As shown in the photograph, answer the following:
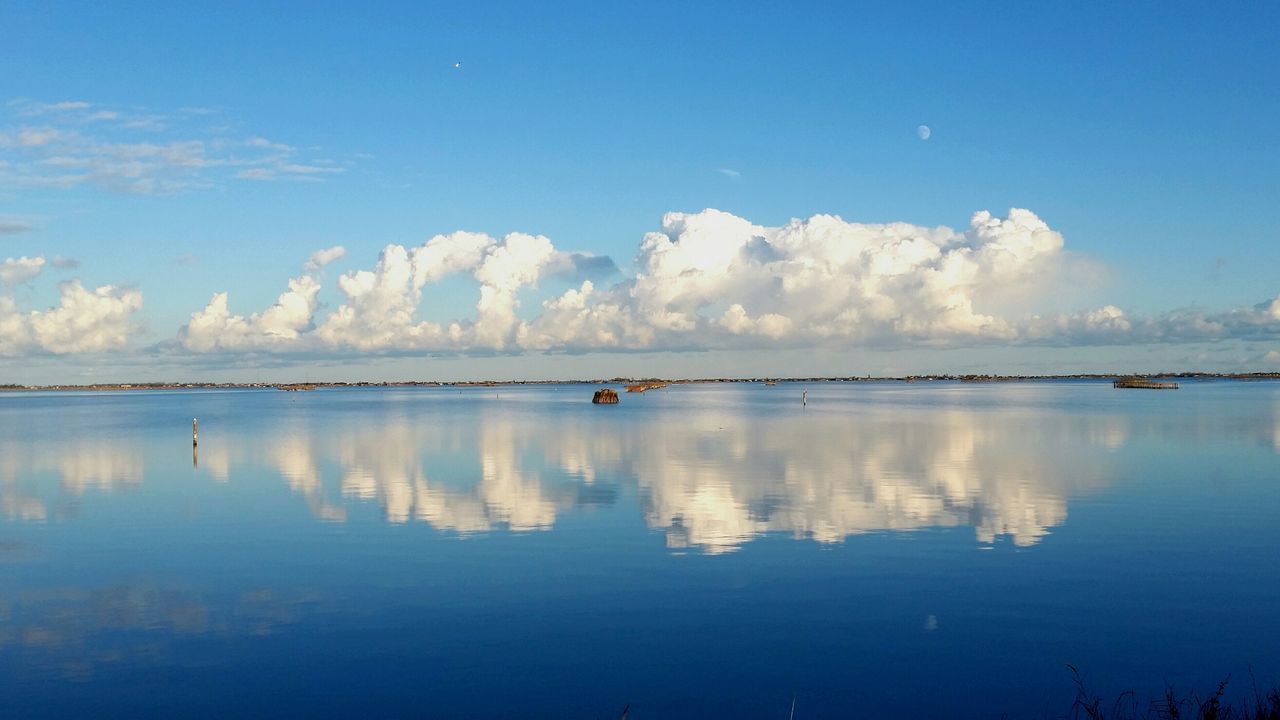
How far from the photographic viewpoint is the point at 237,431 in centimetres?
8881

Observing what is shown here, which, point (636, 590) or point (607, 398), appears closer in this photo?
point (636, 590)

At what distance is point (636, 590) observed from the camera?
70.6 ft

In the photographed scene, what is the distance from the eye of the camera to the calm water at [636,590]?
50.0 feet

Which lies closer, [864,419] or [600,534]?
[600,534]

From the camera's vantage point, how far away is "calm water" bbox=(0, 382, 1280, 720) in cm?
1523

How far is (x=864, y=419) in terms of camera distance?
3937 inches

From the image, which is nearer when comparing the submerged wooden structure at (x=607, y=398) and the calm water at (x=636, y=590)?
the calm water at (x=636, y=590)

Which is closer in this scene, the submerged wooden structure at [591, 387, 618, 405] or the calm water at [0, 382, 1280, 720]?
the calm water at [0, 382, 1280, 720]

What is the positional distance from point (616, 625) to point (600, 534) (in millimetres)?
10294

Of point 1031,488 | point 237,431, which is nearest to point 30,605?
point 1031,488

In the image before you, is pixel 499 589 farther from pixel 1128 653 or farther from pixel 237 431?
pixel 237 431

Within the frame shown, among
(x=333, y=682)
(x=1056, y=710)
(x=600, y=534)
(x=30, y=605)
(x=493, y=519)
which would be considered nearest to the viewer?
(x=1056, y=710)

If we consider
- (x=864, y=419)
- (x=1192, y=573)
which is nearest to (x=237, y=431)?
(x=864, y=419)

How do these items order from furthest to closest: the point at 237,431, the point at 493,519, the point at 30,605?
the point at 237,431
the point at 493,519
the point at 30,605
